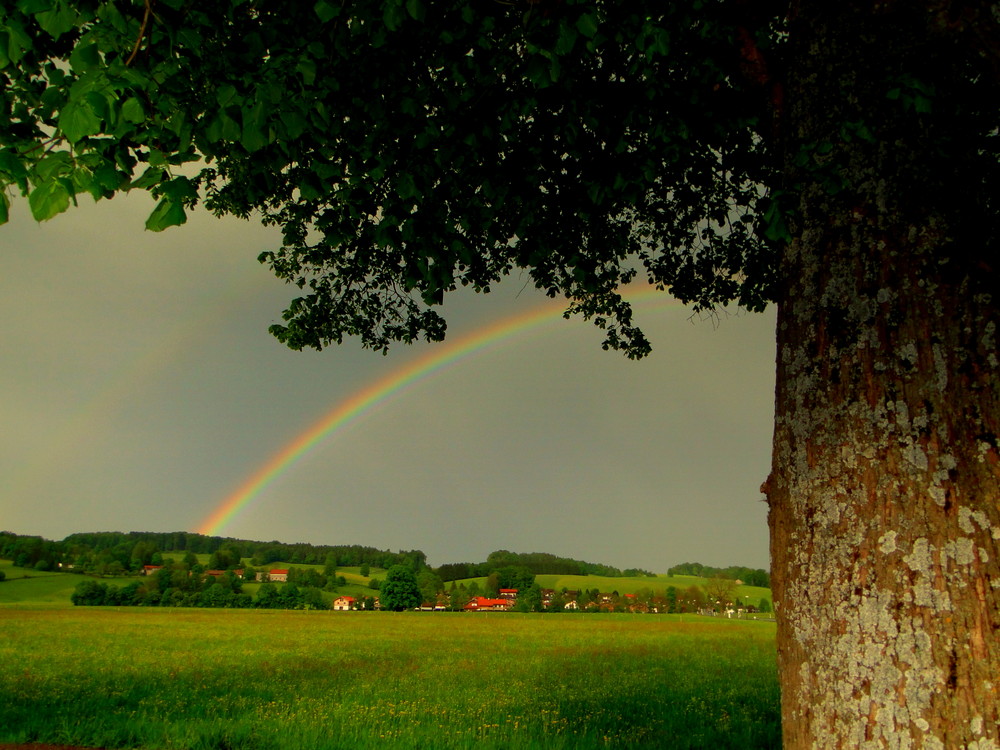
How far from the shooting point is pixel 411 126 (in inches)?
245

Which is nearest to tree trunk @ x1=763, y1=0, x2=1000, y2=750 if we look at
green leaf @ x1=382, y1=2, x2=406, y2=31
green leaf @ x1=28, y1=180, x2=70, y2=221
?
green leaf @ x1=382, y1=2, x2=406, y2=31

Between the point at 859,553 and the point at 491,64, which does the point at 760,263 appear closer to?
the point at 491,64

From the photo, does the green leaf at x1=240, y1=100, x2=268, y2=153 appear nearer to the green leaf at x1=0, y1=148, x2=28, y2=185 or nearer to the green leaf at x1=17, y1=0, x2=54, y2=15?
the green leaf at x1=17, y1=0, x2=54, y2=15

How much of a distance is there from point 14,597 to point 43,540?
37.1 m

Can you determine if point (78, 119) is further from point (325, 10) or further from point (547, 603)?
point (547, 603)

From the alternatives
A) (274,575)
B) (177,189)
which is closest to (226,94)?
(177,189)

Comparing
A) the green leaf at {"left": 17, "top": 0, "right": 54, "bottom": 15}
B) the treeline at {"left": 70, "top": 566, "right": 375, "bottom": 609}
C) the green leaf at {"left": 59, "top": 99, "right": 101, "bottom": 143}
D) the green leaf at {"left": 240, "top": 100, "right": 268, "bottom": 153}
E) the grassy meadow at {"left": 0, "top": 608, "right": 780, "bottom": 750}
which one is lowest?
the treeline at {"left": 70, "top": 566, "right": 375, "bottom": 609}

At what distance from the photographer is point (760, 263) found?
9742mm

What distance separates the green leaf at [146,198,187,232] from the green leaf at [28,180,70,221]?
424 millimetres

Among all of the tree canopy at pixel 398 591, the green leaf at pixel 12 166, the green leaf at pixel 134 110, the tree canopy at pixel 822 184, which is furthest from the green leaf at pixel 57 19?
the tree canopy at pixel 398 591

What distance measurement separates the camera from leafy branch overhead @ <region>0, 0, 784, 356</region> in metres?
3.85

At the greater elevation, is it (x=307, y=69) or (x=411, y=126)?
(x=411, y=126)

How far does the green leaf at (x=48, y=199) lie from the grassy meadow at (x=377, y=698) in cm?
794

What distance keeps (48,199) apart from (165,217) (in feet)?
1.84
